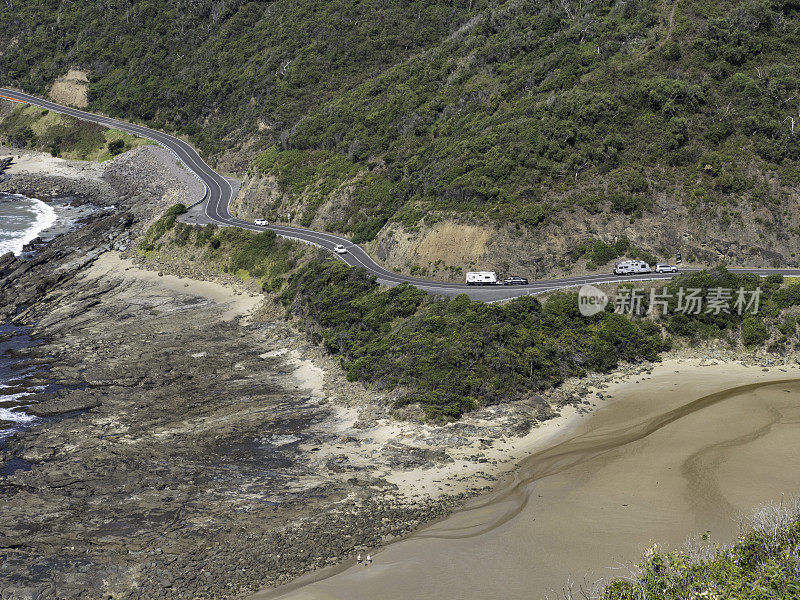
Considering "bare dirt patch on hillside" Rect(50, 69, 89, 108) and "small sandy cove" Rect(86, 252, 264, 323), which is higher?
"bare dirt patch on hillside" Rect(50, 69, 89, 108)

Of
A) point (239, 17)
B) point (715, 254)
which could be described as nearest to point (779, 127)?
point (715, 254)

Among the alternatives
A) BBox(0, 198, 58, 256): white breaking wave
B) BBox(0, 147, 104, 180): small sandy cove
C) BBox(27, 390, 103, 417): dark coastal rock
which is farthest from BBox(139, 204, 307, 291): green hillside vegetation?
BBox(0, 147, 104, 180): small sandy cove

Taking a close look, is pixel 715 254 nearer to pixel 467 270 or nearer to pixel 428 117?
pixel 467 270

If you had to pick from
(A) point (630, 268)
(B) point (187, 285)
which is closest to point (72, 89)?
(B) point (187, 285)

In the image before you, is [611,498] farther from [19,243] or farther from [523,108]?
[19,243]

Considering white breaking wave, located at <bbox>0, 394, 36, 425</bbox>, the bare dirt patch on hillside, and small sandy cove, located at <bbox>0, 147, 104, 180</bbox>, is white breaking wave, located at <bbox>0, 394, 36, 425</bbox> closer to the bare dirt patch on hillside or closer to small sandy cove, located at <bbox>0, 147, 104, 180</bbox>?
small sandy cove, located at <bbox>0, 147, 104, 180</bbox>
